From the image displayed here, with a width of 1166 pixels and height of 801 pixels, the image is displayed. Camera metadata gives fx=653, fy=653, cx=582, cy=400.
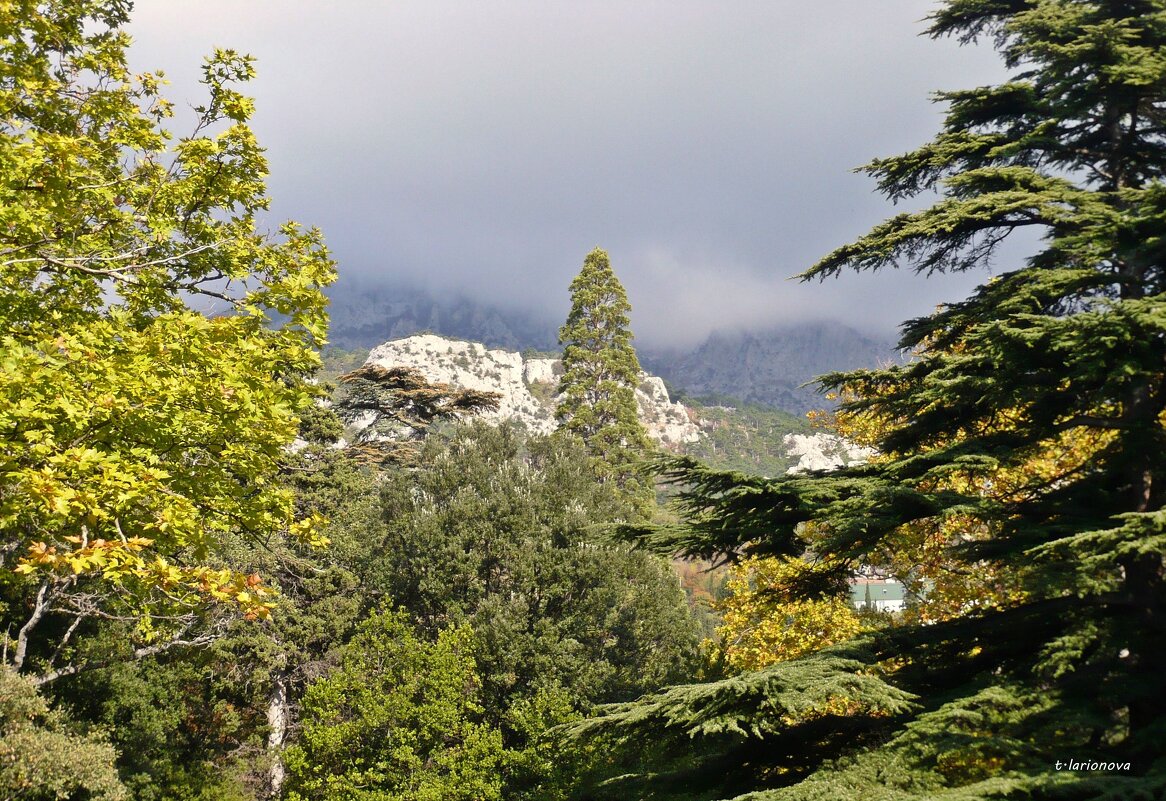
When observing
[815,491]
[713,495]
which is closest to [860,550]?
[815,491]

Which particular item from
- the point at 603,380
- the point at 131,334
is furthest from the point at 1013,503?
the point at 603,380

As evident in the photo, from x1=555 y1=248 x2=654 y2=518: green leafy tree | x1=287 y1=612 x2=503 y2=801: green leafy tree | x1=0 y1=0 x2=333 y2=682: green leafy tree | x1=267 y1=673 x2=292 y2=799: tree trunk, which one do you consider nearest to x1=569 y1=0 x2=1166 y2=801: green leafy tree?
x1=0 y1=0 x2=333 y2=682: green leafy tree

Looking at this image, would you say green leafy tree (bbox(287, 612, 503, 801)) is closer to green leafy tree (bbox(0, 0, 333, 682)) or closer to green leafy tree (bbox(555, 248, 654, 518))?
green leafy tree (bbox(0, 0, 333, 682))

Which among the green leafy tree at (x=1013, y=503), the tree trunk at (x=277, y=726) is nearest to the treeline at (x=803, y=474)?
the green leafy tree at (x=1013, y=503)

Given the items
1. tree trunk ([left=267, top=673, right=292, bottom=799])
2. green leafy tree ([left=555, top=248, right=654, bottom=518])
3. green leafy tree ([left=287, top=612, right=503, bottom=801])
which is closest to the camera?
green leafy tree ([left=287, top=612, right=503, bottom=801])

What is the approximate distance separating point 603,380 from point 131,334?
27.1 metres

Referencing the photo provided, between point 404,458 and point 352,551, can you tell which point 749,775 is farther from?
point 404,458

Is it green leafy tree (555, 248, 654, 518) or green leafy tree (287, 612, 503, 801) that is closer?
green leafy tree (287, 612, 503, 801)

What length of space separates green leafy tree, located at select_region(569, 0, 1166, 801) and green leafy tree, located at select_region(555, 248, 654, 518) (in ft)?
71.2

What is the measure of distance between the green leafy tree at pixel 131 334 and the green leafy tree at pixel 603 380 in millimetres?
22290

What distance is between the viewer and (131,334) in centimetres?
632

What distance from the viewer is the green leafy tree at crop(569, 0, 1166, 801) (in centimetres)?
527

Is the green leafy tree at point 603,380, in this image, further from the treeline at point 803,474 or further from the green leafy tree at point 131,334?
the green leafy tree at point 131,334

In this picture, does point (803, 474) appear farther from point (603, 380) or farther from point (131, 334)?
point (603, 380)
